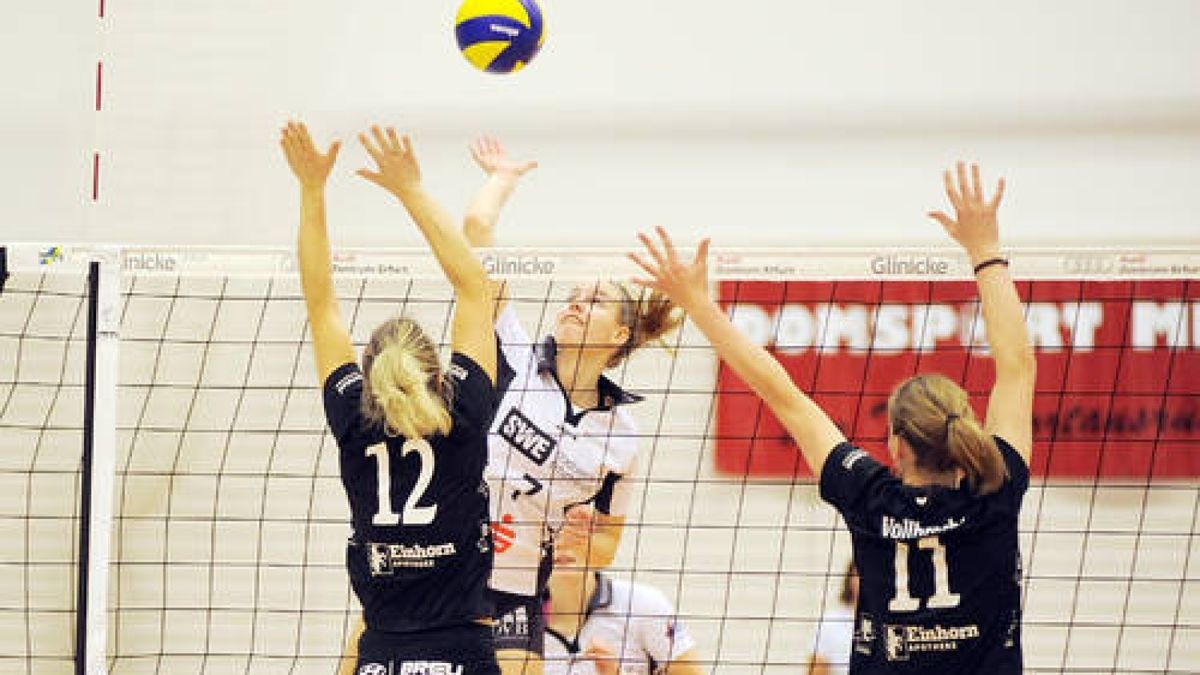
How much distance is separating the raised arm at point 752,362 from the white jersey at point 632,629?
9.42ft

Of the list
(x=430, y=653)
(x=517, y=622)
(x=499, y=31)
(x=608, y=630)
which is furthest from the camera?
(x=608, y=630)

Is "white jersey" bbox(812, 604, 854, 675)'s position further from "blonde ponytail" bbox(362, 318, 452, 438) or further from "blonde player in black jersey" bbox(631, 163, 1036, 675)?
"blonde ponytail" bbox(362, 318, 452, 438)

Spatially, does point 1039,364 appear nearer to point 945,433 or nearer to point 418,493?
point 945,433

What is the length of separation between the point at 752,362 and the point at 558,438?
222cm

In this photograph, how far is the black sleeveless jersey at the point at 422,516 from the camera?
4.19 metres

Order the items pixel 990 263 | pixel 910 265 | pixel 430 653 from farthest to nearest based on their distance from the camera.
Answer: pixel 910 265 → pixel 990 263 → pixel 430 653

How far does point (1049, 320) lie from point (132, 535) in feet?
15.4

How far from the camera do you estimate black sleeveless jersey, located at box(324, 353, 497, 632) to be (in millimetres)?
4191

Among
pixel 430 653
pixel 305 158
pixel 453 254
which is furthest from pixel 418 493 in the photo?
pixel 305 158

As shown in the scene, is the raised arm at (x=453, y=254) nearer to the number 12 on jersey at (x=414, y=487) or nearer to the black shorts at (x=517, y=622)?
the number 12 on jersey at (x=414, y=487)

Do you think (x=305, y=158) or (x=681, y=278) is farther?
(x=305, y=158)

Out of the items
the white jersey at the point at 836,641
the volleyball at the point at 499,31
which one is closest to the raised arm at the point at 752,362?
the volleyball at the point at 499,31

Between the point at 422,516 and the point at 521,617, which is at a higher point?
the point at 422,516

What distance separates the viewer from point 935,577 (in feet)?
13.1
